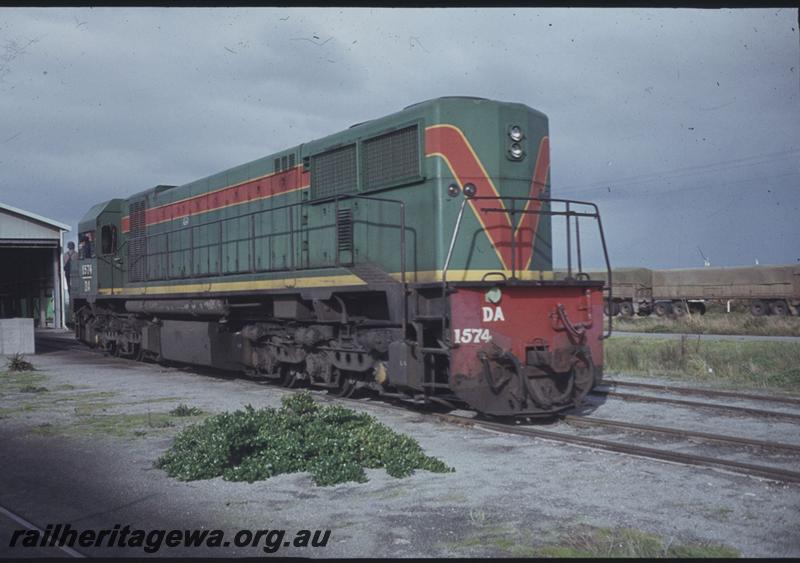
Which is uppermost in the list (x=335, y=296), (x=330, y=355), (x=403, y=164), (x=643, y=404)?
(x=403, y=164)

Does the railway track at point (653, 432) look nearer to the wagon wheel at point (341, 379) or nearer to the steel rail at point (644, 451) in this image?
the steel rail at point (644, 451)

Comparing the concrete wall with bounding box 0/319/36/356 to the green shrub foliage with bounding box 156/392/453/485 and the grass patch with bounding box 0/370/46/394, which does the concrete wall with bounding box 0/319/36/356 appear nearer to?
the grass patch with bounding box 0/370/46/394

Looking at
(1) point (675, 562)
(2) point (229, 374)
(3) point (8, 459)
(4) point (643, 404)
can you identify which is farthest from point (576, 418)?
(2) point (229, 374)

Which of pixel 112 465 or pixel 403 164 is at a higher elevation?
pixel 403 164

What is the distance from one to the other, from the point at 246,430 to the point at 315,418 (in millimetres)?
855

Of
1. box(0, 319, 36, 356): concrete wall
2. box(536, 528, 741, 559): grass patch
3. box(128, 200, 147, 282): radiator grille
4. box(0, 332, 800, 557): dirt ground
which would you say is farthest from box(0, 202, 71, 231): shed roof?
box(536, 528, 741, 559): grass patch

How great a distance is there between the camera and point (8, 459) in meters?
7.26

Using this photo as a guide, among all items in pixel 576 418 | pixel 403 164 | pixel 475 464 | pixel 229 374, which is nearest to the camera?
pixel 475 464

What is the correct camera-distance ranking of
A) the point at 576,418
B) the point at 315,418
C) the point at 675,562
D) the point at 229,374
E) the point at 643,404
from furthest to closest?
the point at 229,374
the point at 643,404
the point at 576,418
the point at 315,418
the point at 675,562

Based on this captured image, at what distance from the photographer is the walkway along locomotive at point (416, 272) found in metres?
8.68

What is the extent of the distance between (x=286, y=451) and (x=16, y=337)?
1741 cm

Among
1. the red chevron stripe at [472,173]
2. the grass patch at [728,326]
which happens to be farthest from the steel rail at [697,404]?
the grass patch at [728,326]

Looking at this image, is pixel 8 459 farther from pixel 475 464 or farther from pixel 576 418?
pixel 576 418

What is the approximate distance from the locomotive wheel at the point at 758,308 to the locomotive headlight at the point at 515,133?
96.2 ft
